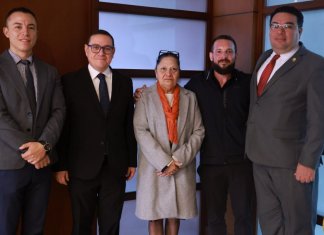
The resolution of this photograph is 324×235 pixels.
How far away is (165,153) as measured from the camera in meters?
2.73

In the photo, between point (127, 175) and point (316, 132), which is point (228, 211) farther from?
point (316, 132)

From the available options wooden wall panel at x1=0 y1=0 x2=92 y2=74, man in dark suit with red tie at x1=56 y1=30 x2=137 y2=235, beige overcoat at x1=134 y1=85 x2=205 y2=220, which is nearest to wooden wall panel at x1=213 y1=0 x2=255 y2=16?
beige overcoat at x1=134 y1=85 x2=205 y2=220

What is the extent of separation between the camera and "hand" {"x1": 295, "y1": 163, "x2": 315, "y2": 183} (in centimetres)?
247

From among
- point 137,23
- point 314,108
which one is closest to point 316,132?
point 314,108

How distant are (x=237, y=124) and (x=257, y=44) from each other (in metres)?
0.91

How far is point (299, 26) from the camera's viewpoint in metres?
2.65

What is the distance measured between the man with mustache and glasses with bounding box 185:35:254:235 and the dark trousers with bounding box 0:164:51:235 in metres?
1.09

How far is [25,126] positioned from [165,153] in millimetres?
875

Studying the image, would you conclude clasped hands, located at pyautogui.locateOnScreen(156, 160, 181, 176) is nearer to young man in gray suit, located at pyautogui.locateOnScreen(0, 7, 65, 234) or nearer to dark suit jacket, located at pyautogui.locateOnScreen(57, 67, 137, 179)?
dark suit jacket, located at pyautogui.locateOnScreen(57, 67, 137, 179)

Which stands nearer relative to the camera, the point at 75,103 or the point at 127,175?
the point at 75,103

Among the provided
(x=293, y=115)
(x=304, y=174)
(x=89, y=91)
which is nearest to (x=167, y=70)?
(x=89, y=91)

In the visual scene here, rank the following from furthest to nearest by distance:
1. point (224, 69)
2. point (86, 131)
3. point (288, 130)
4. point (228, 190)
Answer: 1. point (228, 190)
2. point (224, 69)
3. point (86, 131)
4. point (288, 130)

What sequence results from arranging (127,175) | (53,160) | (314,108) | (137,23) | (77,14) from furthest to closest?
(137,23), (77,14), (127,175), (53,160), (314,108)

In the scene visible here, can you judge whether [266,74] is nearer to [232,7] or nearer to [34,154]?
[232,7]
